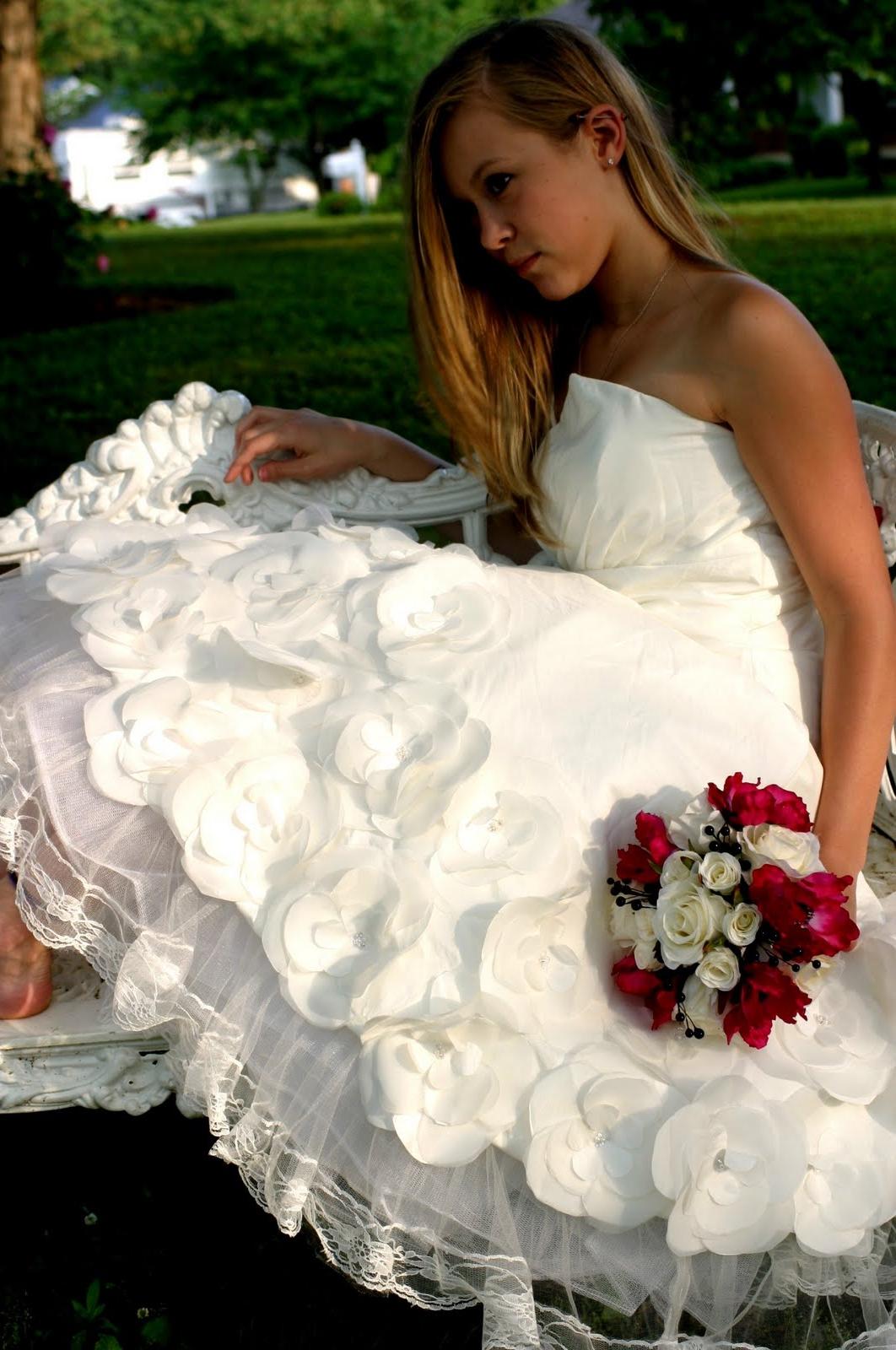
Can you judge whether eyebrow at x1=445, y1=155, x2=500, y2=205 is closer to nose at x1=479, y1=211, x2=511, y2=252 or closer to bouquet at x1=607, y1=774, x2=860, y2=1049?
nose at x1=479, y1=211, x2=511, y2=252

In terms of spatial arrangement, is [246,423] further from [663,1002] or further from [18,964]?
[663,1002]

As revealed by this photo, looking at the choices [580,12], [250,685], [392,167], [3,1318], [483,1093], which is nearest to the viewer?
[483,1093]

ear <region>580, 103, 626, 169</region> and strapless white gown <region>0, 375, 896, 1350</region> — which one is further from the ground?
ear <region>580, 103, 626, 169</region>

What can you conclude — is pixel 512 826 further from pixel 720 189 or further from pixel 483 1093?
pixel 720 189

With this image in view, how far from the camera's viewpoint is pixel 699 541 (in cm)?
246

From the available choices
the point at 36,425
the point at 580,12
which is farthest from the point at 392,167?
the point at 36,425

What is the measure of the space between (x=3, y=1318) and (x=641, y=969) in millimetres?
1405

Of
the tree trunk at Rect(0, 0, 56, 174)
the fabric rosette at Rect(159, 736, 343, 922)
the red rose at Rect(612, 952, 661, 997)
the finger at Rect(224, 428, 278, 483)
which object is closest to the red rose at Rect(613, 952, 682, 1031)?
the red rose at Rect(612, 952, 661, 997)

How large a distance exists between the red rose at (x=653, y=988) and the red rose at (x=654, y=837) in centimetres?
15

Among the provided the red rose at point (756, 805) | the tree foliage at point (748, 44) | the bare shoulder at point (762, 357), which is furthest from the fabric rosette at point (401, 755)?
the tree foliage at point (748, 44)

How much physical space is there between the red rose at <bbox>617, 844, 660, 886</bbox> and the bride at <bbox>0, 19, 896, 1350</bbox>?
81 mm

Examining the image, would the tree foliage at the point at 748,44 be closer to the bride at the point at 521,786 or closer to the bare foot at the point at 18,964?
the bride at the point at 521,786

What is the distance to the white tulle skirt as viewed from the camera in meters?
1.86

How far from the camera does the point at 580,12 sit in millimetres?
23594
